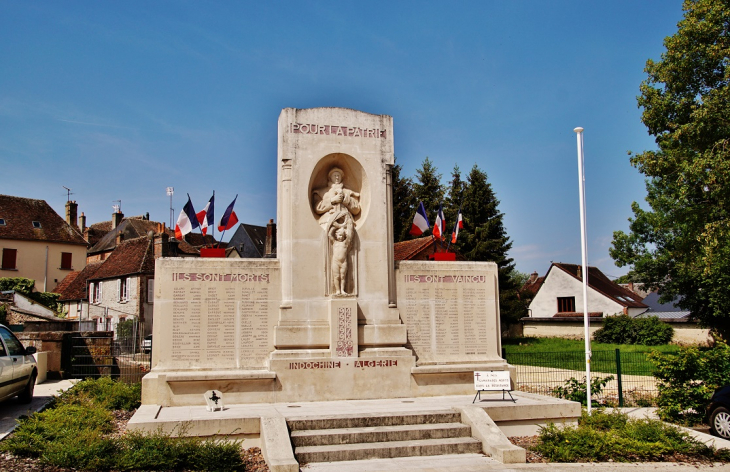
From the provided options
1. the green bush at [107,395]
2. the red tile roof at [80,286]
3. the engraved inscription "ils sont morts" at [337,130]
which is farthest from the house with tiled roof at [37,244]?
the engraved inscription "ils sont morts" at [337,130]

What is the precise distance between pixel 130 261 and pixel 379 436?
37009 millimetres

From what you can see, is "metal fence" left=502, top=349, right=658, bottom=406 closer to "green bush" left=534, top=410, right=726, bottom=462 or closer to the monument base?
the monument base

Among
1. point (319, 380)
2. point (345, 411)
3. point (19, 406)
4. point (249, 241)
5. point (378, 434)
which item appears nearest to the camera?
point (378, 434)

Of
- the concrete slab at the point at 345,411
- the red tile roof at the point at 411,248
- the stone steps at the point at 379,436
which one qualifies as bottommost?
the stone steps at the point at 379,436

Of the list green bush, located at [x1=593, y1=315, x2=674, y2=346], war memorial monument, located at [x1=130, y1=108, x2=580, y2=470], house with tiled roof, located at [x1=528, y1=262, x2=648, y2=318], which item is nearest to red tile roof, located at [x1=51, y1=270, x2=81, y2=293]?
house with tiled roof, located at [x1=528, y1=262, x2=648, y2=318]

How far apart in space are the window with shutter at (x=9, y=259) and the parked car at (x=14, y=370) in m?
36.9

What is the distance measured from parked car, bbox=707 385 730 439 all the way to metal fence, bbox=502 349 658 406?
2.22 metres

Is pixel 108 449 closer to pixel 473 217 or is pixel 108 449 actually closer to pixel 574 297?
pixel 473 217

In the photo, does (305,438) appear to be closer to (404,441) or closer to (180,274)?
(404,441)

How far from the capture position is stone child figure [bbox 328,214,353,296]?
13.4 m

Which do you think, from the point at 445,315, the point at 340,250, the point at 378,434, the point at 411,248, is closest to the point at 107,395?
the point at 340,250

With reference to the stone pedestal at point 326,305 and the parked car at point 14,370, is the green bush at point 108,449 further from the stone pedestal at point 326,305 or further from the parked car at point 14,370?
the stone pedestal at point 326,305

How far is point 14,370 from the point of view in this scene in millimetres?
12672

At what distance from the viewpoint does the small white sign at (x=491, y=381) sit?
11898 millimetres
